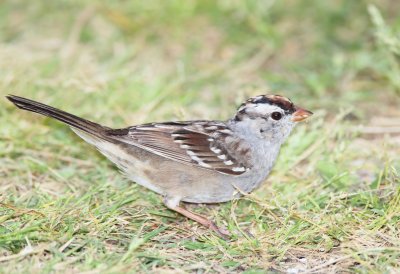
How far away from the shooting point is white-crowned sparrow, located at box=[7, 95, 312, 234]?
4270mm

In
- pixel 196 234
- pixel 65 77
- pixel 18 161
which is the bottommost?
pixel 196 234

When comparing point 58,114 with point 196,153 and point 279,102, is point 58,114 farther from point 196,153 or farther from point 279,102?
point 279,102

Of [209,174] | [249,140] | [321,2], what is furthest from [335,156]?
[321,2]

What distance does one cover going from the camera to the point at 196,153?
14.3 feet

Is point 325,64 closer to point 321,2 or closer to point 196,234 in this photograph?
point 321,2

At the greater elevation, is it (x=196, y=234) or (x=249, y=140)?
(x=249, y=140)

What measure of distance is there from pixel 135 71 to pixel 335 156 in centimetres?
226

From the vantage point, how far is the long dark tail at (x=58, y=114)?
13.2 ft

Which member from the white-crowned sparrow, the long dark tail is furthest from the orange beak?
the long dark tail

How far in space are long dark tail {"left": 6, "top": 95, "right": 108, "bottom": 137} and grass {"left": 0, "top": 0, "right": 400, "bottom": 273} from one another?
1.22 feet

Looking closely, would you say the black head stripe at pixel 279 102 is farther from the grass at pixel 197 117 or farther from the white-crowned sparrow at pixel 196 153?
the grass at pixel 197 117

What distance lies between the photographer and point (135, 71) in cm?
622

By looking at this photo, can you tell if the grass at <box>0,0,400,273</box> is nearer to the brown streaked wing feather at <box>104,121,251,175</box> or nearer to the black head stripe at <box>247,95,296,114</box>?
the brown streaked wing feather at <box>104,121,251,175</box>

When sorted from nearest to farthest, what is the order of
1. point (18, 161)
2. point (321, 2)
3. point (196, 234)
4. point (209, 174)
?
point (196, 234), point (209, 174), point (18, 161), point (321, 2)
